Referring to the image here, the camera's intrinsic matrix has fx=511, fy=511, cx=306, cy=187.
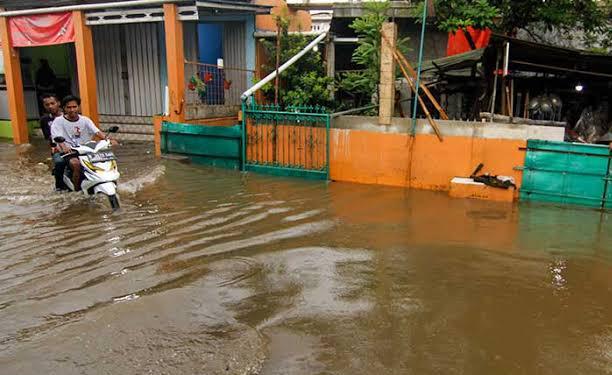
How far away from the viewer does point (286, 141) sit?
9.79m

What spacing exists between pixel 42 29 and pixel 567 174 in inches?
500

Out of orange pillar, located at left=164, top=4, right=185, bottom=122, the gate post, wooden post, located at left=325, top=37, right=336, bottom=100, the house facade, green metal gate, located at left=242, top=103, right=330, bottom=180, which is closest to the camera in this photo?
green metal gate, located at left=242, top=103, right=330, bottom=180

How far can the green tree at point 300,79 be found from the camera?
12.7 m

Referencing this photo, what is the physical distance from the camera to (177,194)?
27.6ft

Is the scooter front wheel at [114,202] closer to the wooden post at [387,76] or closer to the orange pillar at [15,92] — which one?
the wooden post at [387,76]

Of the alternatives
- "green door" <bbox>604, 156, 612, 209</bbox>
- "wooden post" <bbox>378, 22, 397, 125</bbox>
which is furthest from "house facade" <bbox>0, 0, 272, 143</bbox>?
"green door" <bbox>604, 156, 612, 209</bbox>

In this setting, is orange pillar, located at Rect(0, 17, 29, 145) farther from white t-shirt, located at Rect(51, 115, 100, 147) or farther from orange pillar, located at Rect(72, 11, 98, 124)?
white t-shirt, located at Rect(51, 115, 100, 147)

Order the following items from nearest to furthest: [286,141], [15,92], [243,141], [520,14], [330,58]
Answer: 1. [286,141]
2. [243,141]
3. [520,14]
4. [330,58]
5. [15,92]

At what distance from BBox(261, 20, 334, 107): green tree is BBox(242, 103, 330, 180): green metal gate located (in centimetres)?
272

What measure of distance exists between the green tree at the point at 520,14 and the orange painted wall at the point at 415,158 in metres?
3.26

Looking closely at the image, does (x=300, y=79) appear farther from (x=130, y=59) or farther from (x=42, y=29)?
(x=42, y=29)

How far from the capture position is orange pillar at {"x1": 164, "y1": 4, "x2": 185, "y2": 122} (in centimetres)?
1131

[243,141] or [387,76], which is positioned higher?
[387,76]

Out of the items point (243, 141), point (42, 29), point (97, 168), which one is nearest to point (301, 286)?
point (97, 168)
